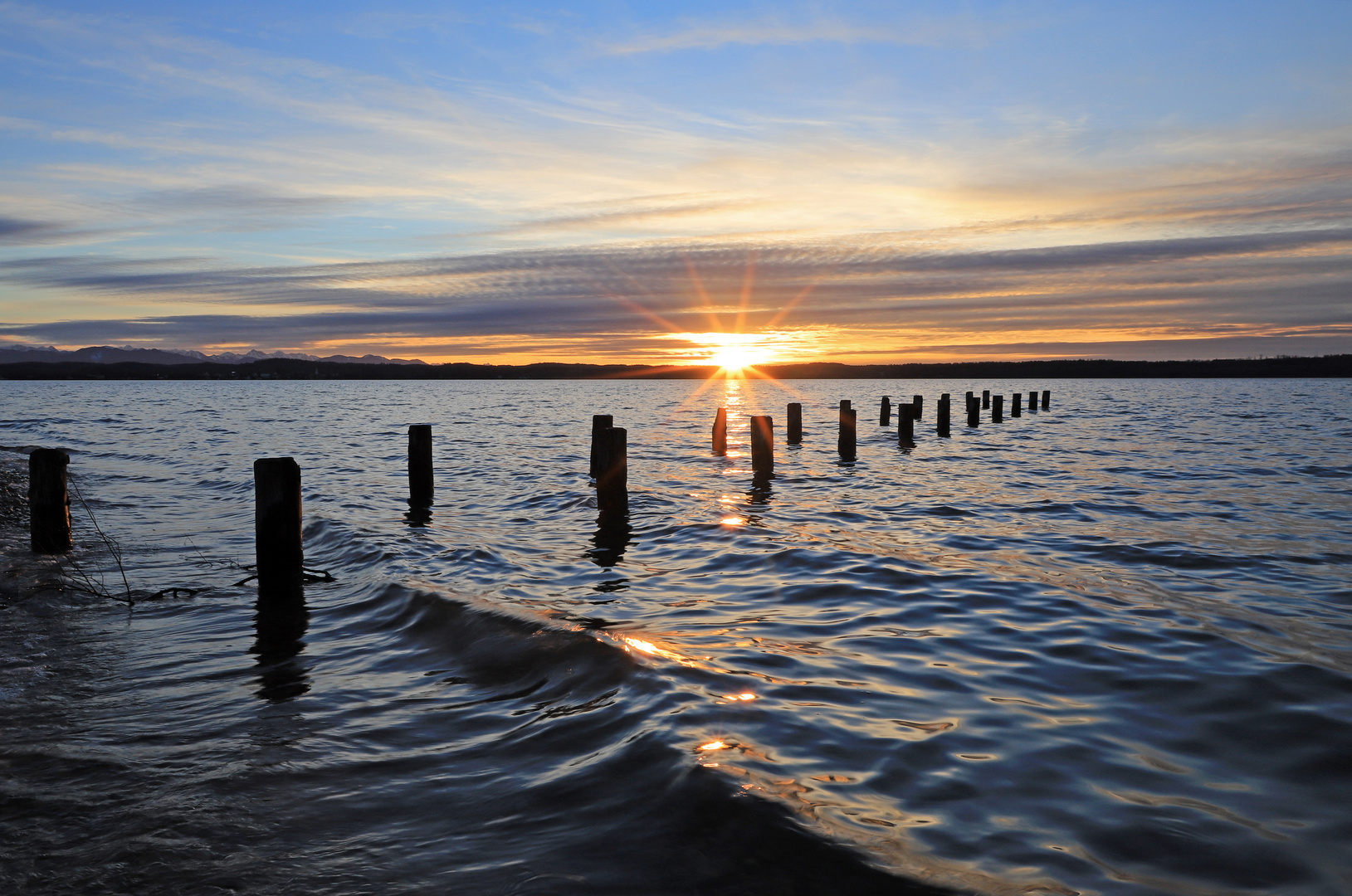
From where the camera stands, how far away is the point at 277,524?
813cm

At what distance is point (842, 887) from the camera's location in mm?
3400

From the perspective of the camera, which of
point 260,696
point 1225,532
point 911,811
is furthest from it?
point 1225,532

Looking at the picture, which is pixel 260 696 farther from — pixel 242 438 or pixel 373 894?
pixel 242 438

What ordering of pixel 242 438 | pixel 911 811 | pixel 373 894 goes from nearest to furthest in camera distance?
pixel 373 894 → pixel 911 811 → pixel 242 438

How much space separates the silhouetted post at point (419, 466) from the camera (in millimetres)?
14578

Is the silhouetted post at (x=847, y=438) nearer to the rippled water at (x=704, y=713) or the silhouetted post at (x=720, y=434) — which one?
the silhouetted post at (x=720, y=434)

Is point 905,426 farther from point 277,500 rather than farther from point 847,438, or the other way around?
point 277,500

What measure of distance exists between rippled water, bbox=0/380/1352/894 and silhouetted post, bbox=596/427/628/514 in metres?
0.46

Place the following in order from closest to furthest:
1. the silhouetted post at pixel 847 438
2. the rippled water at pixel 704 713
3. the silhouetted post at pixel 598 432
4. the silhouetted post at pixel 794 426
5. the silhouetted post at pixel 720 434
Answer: the rippled water at pixel 704 713
the silhouetted post at pixel 598 432
the silhouetted post at pixel 847 438
the silhouetted post at pixel 720 434
the silhouetted post at pixel 794 426

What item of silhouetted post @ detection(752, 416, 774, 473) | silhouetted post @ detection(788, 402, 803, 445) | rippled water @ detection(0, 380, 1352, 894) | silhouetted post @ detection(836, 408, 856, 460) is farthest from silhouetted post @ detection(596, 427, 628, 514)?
silhouetted post @ detection(788, 402, 803, 445)

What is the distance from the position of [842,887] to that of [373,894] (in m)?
1.92

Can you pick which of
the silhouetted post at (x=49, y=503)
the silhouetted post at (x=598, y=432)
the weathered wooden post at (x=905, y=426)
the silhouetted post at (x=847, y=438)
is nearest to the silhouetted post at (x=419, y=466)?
the silhouetted post at (x=598, y=432)

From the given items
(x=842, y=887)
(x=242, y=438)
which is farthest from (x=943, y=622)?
(x=242, y=438)

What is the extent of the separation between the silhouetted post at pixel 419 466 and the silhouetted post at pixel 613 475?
352cm
